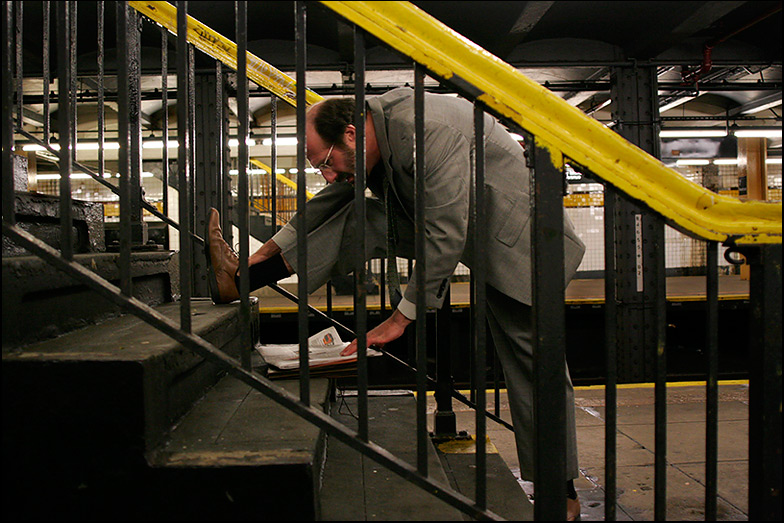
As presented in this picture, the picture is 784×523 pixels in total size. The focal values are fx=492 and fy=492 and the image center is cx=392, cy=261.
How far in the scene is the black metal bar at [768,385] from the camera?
3.90 feet

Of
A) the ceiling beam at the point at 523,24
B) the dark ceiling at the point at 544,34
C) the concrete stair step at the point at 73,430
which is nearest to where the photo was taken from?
the concrete stair step at the point at 73,430

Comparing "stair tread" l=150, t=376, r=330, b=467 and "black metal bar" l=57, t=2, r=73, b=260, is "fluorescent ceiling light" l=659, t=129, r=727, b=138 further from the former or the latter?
"black metal bar" l=57, t=2, r=73, b=260

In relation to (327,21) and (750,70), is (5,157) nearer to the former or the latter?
(327,21)

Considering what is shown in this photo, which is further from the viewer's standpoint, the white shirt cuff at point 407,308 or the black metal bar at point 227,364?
the white shirt cuff at point 407,308

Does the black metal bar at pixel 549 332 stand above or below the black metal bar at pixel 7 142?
below

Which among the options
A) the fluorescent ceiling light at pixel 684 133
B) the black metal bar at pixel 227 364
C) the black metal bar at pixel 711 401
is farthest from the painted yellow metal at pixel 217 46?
the fluorescent ceiling light at pixel 684 133

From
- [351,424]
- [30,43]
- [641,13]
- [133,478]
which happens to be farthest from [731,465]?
[30,43]

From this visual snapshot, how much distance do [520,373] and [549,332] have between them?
1.64ft

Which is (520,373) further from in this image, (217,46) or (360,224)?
(217,46)

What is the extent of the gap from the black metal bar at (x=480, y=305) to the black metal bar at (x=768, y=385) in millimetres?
663

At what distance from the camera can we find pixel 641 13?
193 inches

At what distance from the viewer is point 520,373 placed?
163 centimetres

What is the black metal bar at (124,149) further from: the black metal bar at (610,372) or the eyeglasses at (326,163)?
the black metal bar at (610,372)

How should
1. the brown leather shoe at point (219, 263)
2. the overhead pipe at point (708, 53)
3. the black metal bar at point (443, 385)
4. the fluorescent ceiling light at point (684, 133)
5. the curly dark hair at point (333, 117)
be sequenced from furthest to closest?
the fluorescent ceiling light at point (684, 133), the overhead pipe at point (708, 53), the black metal bar at point (443, 385), the brown leather shoe at point (219, 263), the curly dark hair at point (333, 117)
